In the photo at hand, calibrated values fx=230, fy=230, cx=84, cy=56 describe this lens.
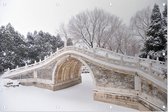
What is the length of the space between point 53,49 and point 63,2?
674 millimetres

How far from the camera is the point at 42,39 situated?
3.21 metres

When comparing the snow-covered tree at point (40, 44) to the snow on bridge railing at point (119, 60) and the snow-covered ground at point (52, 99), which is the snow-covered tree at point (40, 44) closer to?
the snow on bridge railing at point (119, 60)

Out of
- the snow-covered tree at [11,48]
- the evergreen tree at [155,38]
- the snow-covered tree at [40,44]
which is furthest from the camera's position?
the snow-covered tree at [11,48]

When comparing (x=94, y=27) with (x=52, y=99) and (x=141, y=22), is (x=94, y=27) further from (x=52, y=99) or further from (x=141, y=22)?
(x=52, y=99)

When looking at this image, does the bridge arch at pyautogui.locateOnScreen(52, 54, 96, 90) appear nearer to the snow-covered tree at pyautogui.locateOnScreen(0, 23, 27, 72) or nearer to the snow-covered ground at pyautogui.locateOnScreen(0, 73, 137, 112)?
the snow-covered ground at pyautogui.locateOnScreen(0, 73, 137, 112)

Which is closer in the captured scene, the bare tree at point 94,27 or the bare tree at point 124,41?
the bare tree at point 124,41

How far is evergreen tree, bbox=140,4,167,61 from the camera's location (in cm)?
235

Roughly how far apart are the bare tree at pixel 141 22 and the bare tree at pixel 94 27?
0.18 meters

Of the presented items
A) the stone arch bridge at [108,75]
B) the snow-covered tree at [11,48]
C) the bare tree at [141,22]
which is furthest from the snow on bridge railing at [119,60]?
the bare tree at [141,22]

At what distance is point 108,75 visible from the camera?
10.4 feet

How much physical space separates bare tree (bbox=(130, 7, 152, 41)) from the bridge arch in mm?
1111

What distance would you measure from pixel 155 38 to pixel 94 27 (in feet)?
2.53

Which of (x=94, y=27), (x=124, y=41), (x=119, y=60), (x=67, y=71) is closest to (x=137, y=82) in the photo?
(x=119, y=60)

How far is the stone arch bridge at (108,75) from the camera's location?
2.39m
